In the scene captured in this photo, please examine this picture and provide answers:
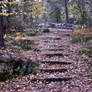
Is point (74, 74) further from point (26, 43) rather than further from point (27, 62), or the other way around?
point (26, 43)

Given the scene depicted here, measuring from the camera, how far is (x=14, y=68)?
591 cm

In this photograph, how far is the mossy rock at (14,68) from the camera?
5.66 metres

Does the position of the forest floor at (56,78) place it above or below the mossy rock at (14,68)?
below

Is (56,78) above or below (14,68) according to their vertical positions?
below

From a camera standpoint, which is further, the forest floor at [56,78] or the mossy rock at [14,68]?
the mossy rock at [14,68]

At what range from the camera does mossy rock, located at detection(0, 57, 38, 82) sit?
18.6 feet

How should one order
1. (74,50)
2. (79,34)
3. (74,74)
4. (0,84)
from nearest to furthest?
(0,84) → (74,74) → (74,50) → (79,34)

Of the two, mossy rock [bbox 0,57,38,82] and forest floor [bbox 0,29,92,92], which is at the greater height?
mossy rock [bbox 0,57,38,82]

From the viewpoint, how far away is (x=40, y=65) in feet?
22.7

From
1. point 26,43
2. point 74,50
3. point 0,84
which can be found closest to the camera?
point 0,84

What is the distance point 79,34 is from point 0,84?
6967 millimetres

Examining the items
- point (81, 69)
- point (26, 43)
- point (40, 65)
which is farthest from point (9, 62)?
point (26, 43)

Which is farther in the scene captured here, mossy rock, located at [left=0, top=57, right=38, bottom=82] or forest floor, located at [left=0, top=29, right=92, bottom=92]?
mossy rock, located at [left=0, top=57, right=38, bottom=82]

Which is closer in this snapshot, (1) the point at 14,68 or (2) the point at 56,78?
(2) the point at 56,78
